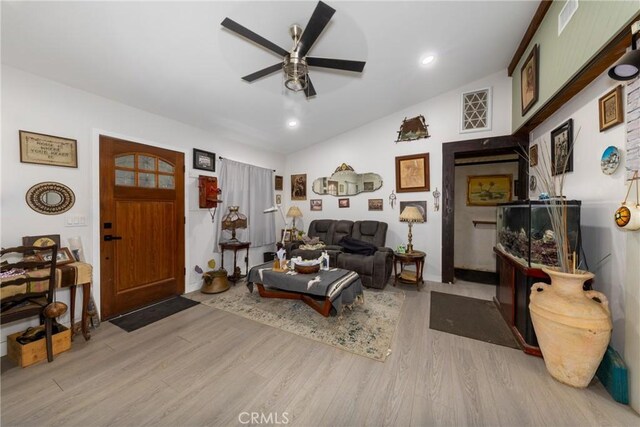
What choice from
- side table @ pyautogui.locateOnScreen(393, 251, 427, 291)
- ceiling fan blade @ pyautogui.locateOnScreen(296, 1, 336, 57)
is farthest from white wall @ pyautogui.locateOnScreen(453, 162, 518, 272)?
ceiling fan blade @ pyautogui.locateOnScreen(296, 1, 336, 57)

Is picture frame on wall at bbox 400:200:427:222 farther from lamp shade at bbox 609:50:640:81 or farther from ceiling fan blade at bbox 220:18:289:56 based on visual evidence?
ceiling fan blade at bbox 220:18:289:56

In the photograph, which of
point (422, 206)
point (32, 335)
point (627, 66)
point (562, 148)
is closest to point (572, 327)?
point (627, 66)

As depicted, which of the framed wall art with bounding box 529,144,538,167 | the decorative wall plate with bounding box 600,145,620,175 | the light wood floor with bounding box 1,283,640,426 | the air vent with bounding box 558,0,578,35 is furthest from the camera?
the framed wall art with bounding box 529,144,538,167

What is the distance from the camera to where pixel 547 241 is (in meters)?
1.96

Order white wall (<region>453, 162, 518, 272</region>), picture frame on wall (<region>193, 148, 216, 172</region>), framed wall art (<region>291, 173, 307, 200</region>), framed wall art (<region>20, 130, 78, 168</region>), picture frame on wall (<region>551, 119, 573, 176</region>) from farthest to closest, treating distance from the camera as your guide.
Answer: framed wall art (<region>291, 173, 307, 200</region>), white wall (<region>453, 162, 518, 272</region>), picture frame on wall (<region>193, 148, 216, 172</region>), picture frame on wall (<region>551, 119, 573, 176</region>), framed wall art (<region>20, 130, 78, 168</region>)

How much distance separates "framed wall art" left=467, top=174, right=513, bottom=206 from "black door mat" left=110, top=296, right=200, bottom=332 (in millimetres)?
5120

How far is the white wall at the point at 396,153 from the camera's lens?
3.55 meters

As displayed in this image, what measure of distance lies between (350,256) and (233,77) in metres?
2.92

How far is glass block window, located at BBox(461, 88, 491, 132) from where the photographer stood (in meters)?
3.52

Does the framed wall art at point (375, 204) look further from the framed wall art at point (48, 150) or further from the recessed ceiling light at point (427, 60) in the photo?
the framed wall art at point (48, 150)

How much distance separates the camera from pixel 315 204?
514 cm

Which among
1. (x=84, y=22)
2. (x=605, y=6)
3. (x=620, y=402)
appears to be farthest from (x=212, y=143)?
(x=620, y=402)

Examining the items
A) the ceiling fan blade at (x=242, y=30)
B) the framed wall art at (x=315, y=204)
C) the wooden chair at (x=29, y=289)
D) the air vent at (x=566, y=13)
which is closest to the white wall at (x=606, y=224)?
the air vent at (x=566, y=13)

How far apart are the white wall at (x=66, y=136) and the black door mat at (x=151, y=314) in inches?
13.3
